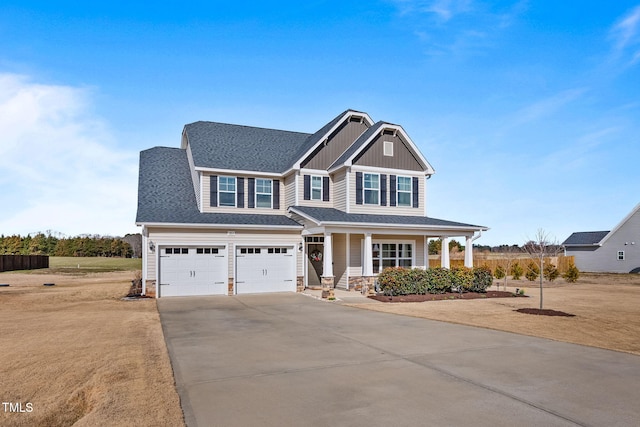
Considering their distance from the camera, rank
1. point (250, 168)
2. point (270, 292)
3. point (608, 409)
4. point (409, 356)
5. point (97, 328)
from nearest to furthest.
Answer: point (608, 409) < point (409, 356) < point (97, 328) < point (270, 292) < point (250, 168)

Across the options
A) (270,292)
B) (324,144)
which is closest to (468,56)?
(324,144)

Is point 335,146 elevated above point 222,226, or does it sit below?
above

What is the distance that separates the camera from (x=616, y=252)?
3825cm

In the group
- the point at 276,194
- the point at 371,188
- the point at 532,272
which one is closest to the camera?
the point at 371,188

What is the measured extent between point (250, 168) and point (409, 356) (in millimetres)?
15912

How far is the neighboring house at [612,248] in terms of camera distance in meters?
37.2

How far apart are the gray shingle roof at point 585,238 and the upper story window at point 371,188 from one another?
27349 mm

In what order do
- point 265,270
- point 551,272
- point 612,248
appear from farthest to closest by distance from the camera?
point 612,248 → point 551,272 → point 265,270

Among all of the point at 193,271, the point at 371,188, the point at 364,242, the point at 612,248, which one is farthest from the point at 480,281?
the point at 612,248

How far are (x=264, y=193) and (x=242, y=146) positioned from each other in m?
3.43

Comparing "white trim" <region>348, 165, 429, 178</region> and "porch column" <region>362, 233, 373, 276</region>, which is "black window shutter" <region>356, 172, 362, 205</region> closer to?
"white trim" <region>348, 165, 429, 178</region>

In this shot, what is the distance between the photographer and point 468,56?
1745cm

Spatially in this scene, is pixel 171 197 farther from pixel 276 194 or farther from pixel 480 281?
pixel 480 281

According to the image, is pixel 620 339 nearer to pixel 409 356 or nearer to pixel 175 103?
pixel 409 356
